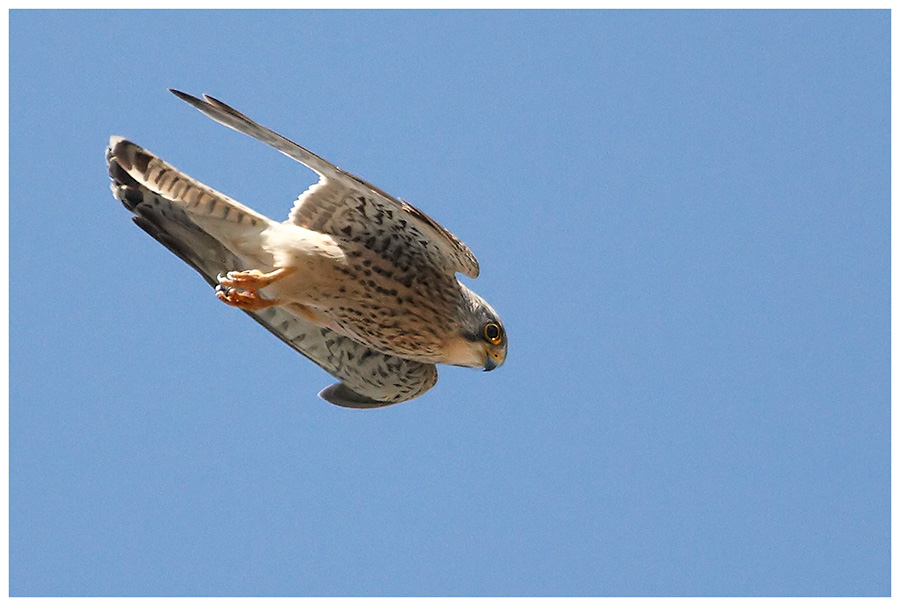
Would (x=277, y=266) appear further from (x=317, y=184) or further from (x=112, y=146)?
(x=112, y=146)

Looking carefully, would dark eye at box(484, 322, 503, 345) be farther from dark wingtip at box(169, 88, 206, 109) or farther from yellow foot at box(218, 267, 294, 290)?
dark wingtip at box(169, 88, 206, 109)

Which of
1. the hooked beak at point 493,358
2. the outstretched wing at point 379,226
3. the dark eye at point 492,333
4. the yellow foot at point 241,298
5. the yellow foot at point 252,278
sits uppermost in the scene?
the outstretched wing at point 379,226

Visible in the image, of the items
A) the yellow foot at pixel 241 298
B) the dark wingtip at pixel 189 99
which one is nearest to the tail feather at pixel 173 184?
the yellow foot at pixel 241 298

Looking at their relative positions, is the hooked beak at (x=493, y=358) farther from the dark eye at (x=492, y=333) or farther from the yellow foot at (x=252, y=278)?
the yellow foot at (x=252, y=278)

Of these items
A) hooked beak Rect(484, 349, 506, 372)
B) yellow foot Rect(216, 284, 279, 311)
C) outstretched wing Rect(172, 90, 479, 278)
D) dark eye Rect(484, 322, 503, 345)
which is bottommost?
yellow foot Rect(216, 284, 279, 311)

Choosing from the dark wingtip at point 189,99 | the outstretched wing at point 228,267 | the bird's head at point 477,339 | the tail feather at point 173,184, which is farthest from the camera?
the bird's head at point 477,339

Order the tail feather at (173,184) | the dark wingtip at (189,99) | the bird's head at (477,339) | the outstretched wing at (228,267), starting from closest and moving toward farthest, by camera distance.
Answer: the dark wingtip at (189,99) < the tail feather at (173,184) < the outstretched wing at (228,267) < the bird's head at (477,339)

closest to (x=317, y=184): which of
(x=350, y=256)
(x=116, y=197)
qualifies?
(x=350, y=256)

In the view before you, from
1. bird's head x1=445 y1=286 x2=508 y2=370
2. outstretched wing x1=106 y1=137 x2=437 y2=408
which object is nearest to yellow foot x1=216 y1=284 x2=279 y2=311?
outstretched wing x1=106 y1=137 x2=437 y2=408
